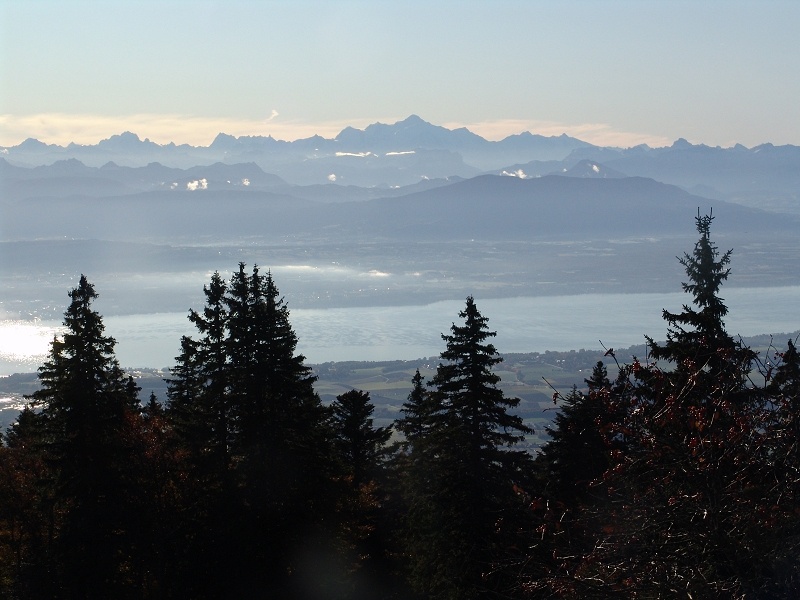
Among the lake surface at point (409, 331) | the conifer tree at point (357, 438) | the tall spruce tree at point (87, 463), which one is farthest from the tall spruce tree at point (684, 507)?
the lake surface at point (409, 331)

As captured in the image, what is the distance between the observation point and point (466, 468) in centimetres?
1891

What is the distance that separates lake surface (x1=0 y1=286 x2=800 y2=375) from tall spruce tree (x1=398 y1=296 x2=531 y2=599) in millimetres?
110957

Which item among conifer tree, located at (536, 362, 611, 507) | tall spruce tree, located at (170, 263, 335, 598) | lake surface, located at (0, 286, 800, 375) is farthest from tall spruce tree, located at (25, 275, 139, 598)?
lake surface, located at (0, 286, 800, 375)

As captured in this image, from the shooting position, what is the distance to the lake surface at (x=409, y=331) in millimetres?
142250

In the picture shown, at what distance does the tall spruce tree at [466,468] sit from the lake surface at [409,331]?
364ft

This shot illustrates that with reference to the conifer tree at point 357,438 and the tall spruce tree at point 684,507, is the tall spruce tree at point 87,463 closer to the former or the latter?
the conifer tree at point 357,438

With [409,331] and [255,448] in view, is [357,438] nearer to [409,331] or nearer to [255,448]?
[255,448]

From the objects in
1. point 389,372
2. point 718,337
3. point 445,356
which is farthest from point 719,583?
point 389,372

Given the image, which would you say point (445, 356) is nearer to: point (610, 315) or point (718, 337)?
point (718, 337)

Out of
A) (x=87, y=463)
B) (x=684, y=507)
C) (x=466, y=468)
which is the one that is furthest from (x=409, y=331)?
(x=684, y=507)

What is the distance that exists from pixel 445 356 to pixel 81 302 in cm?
821

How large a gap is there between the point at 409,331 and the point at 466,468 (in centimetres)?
14786

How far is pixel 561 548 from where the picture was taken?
7531 millimetres

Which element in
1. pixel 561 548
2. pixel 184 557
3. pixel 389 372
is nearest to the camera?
pixel 561 548
